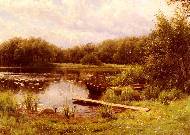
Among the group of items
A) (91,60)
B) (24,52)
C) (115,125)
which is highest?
(24,52)

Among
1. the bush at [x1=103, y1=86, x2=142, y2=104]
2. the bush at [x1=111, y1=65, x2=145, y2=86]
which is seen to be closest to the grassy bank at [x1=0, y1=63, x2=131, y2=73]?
the bush at [x1=111, y1=65, x2=145, y2=86]

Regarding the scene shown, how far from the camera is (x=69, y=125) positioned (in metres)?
19.8

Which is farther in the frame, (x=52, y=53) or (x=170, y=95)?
(x=52, y=53)

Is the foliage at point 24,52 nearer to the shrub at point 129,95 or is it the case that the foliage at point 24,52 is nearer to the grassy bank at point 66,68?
the grassy bank at point 66,68

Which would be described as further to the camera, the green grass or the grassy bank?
the grassy bank

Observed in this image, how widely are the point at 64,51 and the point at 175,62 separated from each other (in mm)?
124092

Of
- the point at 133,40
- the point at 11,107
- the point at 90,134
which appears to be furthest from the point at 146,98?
the point at 133,40

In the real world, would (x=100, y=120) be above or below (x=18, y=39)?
below

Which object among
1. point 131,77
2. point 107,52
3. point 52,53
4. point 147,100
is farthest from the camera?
point 107,52

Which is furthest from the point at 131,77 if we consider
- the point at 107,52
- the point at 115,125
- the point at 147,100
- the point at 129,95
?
the point at 107,52

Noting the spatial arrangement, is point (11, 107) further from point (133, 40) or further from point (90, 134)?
point (133, 40)

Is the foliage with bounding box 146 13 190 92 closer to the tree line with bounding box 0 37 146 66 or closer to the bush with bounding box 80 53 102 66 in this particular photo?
the tree line with bounding box 0 37 146 66

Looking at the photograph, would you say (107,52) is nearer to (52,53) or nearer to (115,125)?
(52,53)

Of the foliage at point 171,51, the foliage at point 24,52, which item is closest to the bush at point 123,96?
the foliage at point 171,51
